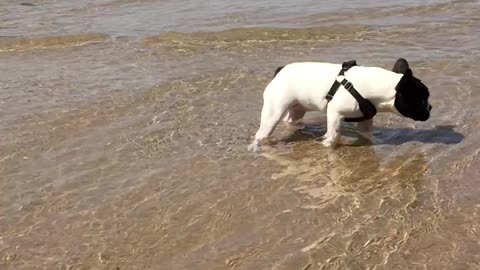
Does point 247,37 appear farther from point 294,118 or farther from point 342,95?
point 342,95

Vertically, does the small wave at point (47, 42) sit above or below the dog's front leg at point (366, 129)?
below

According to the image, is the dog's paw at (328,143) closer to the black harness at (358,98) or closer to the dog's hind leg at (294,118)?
the black harness at (358,98)

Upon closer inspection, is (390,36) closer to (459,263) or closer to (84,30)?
(84,30)

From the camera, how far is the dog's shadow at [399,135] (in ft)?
21.0

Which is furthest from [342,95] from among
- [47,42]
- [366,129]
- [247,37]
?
[47,42]

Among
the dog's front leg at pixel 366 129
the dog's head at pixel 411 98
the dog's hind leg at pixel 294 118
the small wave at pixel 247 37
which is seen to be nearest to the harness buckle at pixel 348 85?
the dog's head at pixel 411 98

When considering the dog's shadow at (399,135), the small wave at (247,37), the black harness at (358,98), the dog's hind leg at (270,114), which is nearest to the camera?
the black harness at (358,98)

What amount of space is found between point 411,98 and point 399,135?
2.57ft

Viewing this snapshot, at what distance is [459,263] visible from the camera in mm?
4227

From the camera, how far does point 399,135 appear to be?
661cm

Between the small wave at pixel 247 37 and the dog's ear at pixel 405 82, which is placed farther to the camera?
the small wave at pixel 247 37

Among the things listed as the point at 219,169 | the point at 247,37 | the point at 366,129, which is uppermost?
the point at 366,129

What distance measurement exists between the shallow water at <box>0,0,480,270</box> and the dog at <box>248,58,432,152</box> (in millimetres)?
285

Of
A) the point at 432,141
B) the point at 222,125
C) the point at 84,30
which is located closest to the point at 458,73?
the point at 432,141
